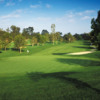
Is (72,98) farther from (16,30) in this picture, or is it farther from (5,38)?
(16,30)

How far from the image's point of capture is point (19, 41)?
174ft

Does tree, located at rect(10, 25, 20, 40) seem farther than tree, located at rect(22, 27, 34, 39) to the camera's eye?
No

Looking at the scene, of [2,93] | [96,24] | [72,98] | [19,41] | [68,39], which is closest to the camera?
[72,98]

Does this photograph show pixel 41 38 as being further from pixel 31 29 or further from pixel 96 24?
pixel 31 29

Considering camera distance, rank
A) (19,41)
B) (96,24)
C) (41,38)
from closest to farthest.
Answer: (96,24), (19,41), (41,38)

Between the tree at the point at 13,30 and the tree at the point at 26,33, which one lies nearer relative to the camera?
the tree at the point at 13,30

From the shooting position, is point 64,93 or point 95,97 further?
point 64,93

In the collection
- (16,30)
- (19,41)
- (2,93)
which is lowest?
(2,93)

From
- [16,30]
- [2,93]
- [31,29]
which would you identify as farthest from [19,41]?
[31,29]

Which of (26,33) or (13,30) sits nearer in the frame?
(13,30)

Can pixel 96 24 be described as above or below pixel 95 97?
above

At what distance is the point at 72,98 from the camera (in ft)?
18.1

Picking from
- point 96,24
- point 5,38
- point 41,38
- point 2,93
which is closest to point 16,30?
point 41,38

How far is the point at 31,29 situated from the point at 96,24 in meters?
178
